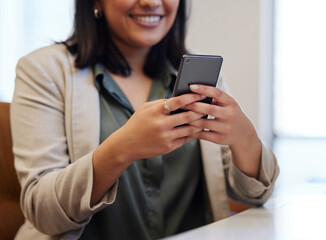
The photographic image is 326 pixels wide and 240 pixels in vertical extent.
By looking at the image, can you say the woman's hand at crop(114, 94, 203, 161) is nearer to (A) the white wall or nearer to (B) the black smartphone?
(B) the black smartphone

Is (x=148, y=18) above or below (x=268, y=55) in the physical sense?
above

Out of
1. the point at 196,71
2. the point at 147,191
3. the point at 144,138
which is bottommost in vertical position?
the point at 147,191

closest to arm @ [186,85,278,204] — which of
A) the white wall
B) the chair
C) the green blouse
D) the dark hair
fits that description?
the green blouse

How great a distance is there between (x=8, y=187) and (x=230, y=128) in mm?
551

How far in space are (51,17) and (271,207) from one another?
1.66 meters

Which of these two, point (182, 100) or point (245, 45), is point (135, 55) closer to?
point (182, 100)

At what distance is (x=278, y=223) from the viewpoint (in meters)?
0.82

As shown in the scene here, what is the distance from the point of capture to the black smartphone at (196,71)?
2.30ft

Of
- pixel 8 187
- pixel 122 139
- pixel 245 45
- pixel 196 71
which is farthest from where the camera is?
pixel 245 45

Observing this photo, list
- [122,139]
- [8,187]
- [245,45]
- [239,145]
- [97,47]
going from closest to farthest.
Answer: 1. [122,139]
2. [239,145]
3. [8,187]
4. [97,47]
5. [245,45]

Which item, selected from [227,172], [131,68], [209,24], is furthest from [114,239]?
[209,24]

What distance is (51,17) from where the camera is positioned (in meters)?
2.26

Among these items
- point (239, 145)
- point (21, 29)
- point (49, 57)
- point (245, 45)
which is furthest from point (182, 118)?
point (21, 29)

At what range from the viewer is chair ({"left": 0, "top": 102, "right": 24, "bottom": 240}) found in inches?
41.4
